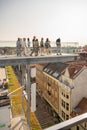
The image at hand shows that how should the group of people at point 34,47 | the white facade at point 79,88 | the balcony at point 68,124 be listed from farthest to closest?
the white facade at point 79,88
the group of people at point 34,47
the balcony at point 68,124

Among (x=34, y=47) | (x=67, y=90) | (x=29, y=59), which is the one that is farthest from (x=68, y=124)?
(x=67, y=90)

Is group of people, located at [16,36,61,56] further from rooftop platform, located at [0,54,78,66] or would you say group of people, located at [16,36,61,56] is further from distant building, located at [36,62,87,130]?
distant building, located at [36,62,87,130]

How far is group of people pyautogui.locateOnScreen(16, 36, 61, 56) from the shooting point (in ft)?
50.7

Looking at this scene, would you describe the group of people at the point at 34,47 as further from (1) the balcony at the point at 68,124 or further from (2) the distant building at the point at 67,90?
(1) the balcony at the point at 68,124

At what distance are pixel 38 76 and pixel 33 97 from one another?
114ft

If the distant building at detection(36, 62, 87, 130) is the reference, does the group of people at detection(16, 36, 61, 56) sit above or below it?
above

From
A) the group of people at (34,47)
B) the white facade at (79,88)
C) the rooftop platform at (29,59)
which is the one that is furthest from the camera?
the white facade at (79,88)

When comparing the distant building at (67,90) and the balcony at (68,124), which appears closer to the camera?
the balcony at (68,124)

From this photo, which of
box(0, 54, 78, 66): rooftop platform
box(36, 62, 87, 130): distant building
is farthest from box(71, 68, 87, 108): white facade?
box(0, 54, 78, 66): rooftop platform

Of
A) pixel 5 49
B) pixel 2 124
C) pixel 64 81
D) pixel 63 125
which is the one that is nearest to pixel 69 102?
pixel 64 81

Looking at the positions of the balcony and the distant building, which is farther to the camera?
the distant building

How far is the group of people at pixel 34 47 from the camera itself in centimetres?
1545

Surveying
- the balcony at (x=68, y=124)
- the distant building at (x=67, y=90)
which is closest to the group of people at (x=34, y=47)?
the distant building at (x=67, y=90)

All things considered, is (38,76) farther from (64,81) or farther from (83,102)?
(83,102)
